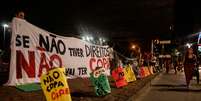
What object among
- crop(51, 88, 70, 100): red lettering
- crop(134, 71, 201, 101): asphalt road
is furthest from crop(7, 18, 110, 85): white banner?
crop(134, 71, 201, 101): asphalt road

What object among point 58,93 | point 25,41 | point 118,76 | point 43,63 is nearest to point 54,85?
point 58,93

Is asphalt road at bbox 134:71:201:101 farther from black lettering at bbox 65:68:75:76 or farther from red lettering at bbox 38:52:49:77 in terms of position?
red lettering at bbox 38:52:49:77

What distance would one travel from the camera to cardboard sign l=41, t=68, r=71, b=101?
8.66 m

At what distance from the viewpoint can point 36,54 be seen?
12.3 m

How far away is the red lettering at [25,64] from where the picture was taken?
11.4 metres

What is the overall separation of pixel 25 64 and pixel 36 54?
2.33 ft

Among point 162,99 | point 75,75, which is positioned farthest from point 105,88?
point 75,75

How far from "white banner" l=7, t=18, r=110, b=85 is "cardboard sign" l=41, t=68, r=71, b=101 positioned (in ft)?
8.90

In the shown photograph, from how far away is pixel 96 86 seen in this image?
13.1 meters

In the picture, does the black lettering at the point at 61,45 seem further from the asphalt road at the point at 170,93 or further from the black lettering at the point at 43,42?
the asphalt road at the point at 170,93

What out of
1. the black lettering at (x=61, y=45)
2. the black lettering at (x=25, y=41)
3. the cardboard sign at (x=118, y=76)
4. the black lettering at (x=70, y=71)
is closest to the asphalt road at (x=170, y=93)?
the cardboard sign at (x=118, y=76)

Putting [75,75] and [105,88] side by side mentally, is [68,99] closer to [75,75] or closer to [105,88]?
[105,88]

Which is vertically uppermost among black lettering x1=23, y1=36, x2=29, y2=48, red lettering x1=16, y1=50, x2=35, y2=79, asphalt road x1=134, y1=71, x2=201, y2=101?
black lettering x1=23, y1=36, x2=29, y2=48

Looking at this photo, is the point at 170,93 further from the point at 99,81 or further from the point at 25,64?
the point at 25,64
